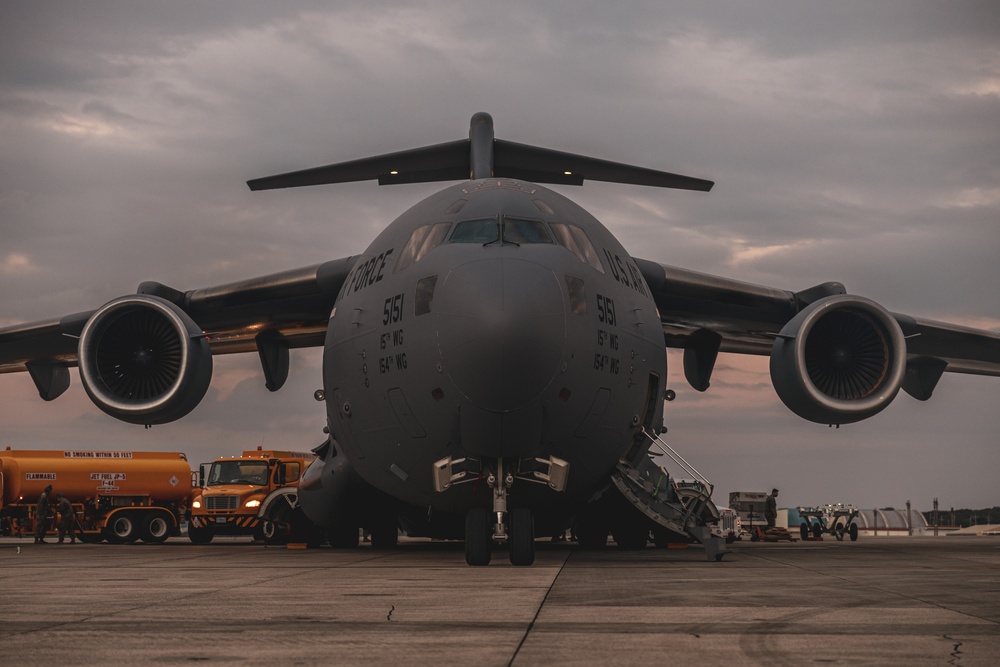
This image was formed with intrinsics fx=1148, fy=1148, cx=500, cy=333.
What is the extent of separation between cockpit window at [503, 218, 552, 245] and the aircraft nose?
2.34 feet

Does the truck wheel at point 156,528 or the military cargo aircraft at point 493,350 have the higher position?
the military cargo aircraft at point 493,350

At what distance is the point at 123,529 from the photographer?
2572 centimetres

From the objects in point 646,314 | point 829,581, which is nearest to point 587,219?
point 646,314

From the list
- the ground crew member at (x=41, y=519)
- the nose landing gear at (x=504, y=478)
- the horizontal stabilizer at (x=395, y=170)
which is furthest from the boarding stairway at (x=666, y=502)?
the ground crew member at (x=41, y=519)

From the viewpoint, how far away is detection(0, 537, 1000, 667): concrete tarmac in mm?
4984

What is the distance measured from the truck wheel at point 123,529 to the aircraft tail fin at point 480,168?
11540 millimetres

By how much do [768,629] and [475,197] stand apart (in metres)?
7.70

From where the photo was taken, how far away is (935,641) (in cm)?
538

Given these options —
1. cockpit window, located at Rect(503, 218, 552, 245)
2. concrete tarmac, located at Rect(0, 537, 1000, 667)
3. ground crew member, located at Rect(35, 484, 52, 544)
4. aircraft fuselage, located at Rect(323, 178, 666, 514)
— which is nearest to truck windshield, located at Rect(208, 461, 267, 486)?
ground crew member, located at Rect(35, 484, 52, 544)

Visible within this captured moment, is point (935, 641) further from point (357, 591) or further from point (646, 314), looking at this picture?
point (646, 314)

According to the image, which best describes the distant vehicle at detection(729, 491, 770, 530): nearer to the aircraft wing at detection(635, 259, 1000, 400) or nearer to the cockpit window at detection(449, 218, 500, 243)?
the aircraft wing at detection(635, 259, 1000, 400)

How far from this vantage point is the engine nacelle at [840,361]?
14.9 metres

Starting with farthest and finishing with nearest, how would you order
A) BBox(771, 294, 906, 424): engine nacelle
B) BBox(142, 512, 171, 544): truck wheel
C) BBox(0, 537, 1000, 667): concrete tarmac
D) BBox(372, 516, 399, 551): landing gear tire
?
BBox(142, 512, 171, 544): truck wheel → BBox(372, 516, 399, 551): landing gear tire → BBox(771, 294, 906, 424): engine nacelle → BBox(0, 537, 1000, 667): concrete tarmac

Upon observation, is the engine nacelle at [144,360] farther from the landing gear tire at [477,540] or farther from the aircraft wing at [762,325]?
the aircraft wing at [762,325]
